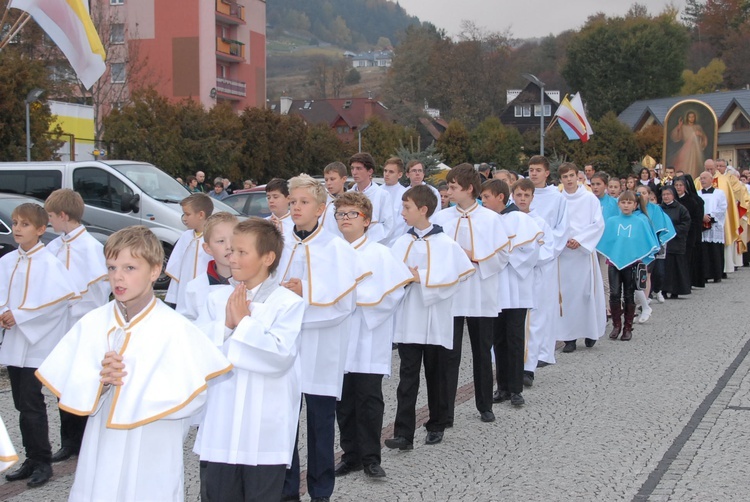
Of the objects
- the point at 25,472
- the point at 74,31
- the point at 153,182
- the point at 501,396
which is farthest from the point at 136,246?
the point at 153,182

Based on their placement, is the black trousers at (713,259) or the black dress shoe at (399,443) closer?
the black dress shoe at (399,443)

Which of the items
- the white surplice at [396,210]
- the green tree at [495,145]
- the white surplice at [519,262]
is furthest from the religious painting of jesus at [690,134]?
the green tree at [495,145]

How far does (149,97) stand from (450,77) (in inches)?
2264

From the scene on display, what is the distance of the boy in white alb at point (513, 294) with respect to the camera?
324 inches

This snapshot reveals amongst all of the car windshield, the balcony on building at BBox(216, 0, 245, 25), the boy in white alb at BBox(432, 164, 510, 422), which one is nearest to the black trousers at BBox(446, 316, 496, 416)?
the boy in white alb at BBox(432, 164, 510, 422)

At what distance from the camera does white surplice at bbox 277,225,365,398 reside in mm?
5617

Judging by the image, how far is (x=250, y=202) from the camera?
1956 cm

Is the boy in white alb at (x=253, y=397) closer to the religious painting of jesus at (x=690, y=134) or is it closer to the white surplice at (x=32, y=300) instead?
the white surplice at (x=32, y=300)

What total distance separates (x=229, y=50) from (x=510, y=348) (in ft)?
189

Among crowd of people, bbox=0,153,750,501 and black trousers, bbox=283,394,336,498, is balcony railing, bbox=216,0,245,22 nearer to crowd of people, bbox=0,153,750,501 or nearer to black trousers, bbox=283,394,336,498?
crowd of people, bbox=0,153,750,501

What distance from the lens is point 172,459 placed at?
4.01m

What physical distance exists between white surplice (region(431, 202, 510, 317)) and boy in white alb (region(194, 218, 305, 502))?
10.2 ft

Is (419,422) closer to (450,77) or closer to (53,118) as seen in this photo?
(53,118)

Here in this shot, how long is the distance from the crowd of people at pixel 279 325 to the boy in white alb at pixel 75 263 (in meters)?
0.01
